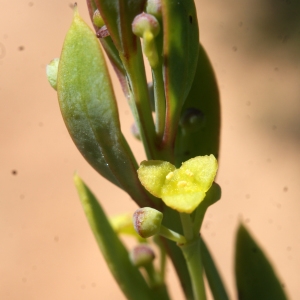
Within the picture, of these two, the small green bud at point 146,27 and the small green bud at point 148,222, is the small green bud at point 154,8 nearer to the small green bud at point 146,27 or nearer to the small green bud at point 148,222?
the small green bud at point 146,27

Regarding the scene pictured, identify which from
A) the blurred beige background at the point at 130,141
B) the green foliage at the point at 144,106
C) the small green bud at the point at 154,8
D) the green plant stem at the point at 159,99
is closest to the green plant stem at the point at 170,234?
the green foliage at the point at 144,106

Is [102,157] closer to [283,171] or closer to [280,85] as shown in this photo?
[283,171]

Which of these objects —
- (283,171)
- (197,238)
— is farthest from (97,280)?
(197,238)

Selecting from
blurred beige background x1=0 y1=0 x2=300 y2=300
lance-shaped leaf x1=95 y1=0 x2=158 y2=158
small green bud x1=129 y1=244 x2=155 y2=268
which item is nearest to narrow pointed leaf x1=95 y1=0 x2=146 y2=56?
lance-shaped leaf x1=95 y1=0 x2=158 y2=158

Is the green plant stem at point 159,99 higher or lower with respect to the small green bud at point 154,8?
lower

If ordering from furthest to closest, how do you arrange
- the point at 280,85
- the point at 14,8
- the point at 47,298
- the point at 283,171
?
the point at 14,8 → the point at 280,85 → the point at 283,171 → the point at 47,298

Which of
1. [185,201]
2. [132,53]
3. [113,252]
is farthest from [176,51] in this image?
[113,252]
